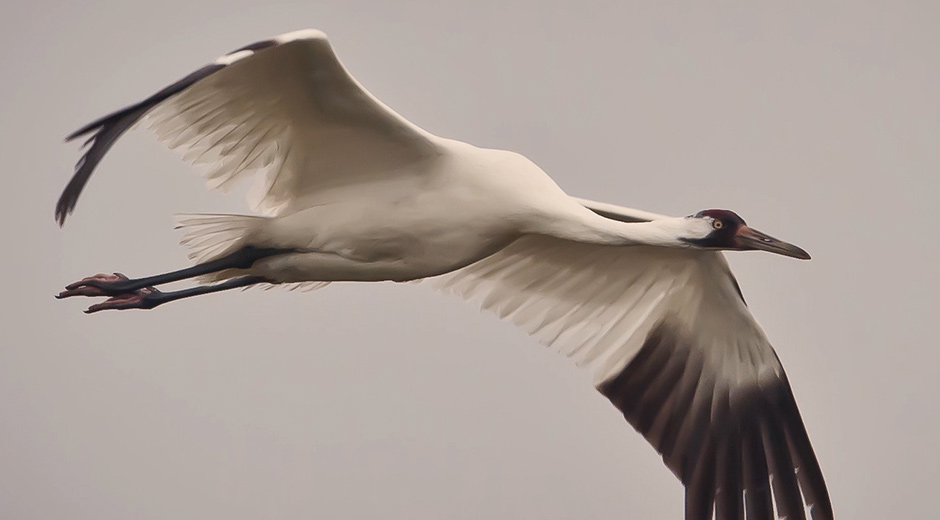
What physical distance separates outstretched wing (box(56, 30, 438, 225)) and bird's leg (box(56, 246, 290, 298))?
29cm

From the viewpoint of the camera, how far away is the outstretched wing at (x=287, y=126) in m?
8.13

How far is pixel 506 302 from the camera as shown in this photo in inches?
400

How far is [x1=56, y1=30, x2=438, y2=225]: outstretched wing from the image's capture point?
8.13m

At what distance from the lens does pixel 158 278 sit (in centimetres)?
931

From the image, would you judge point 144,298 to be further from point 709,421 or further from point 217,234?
point 709,421

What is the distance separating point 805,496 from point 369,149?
3550mm

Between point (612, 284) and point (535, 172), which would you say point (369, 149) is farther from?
point (612, 284)

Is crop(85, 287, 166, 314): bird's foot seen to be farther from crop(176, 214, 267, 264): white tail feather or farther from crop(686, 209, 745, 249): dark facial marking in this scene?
crop(686, 209, 745, 249): dark facial marking

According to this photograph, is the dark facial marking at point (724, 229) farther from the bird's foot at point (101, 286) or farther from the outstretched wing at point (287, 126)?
the bird's foot at point (101, 286)

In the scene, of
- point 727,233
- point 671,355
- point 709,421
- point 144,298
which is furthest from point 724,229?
point 144,298

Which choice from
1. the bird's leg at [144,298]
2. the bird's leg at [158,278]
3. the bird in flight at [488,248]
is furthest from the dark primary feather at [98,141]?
the bird's leg at [144,298]

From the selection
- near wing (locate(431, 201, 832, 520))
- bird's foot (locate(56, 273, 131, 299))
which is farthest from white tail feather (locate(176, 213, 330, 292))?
near wing (locate(431, 201, 832, 520))

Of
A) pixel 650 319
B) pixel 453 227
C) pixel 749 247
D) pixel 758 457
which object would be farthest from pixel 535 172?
pixel 758 457

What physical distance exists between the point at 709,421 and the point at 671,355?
0.48 meters
